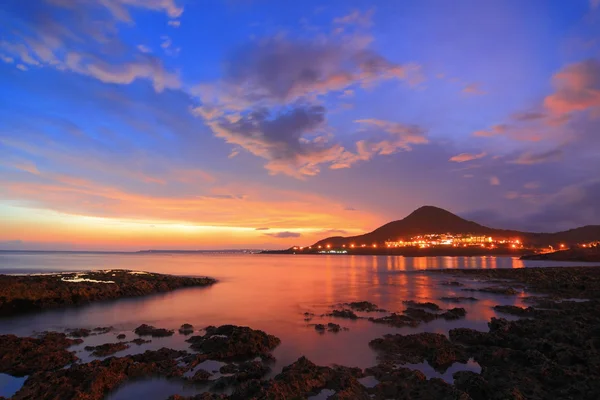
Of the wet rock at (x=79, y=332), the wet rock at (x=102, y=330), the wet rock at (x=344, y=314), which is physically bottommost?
the wet rock at (x=344, y=314)

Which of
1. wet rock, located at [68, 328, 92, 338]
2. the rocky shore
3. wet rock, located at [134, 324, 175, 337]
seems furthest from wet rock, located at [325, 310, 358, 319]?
wet rock, located at [68, 328, 92, 338]

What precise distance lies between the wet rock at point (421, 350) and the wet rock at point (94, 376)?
7287 mm

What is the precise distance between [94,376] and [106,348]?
13.9 feet

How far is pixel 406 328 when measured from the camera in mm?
16391

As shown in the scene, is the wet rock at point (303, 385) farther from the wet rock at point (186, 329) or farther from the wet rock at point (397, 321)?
the wet rock at point (397, 321)

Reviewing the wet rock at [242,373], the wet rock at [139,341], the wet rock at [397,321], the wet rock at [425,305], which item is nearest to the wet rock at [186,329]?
the wet rock at [139,341]

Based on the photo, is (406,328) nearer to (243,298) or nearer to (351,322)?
(351,322)

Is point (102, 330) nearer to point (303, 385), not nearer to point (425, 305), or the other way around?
point (303, 385)

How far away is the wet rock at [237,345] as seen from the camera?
12016 mm

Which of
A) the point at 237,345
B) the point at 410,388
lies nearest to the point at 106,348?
the point at 237,345

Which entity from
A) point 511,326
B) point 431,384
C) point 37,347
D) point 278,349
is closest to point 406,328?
point 511,326

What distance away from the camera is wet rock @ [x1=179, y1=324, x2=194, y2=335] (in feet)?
53.0

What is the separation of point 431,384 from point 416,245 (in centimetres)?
20062

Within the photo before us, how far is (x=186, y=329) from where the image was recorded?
16.7 metres
